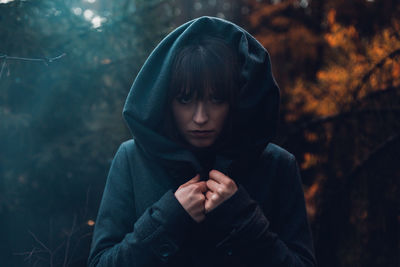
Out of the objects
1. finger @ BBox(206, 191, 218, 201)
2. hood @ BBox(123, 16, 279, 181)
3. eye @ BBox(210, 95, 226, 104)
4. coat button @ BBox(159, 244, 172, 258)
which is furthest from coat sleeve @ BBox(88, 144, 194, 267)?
eye @ BBox(210, 95, 226, 104)

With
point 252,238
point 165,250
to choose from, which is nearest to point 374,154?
point 252,238

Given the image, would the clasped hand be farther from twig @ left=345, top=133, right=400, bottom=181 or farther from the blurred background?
twig @ left=345, top=133, right=400, bottom=181

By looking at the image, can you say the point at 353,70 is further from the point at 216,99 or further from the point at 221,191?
the point at 221,191

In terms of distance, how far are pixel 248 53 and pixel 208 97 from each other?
0.26 meters

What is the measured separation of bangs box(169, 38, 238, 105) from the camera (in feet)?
4.57

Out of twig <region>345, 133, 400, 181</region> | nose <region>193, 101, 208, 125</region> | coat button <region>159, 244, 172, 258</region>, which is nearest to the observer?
coat button <region>159, 244, 172, 258</region>

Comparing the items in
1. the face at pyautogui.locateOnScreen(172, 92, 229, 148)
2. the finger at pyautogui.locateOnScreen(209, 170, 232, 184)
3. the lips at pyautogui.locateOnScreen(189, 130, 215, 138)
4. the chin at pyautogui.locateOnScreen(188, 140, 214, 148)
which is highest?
the face at pyautogui.locateOnScreen(172, 92, 229, 148)

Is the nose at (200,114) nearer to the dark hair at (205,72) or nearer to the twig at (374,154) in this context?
the dark hair at (205,72)

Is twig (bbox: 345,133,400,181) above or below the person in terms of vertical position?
below

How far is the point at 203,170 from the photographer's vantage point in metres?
1.57

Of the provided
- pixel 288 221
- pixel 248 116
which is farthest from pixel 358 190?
pixel 248 116

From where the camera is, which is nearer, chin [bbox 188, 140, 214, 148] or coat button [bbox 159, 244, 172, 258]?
coat button [bbox 159, 244, 172, 258]

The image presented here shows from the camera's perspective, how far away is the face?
1408 mm

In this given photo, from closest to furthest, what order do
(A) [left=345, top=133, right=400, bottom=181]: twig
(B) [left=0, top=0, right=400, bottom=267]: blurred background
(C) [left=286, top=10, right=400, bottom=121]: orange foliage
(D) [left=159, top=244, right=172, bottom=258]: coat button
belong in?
1. (D) [left=159, top=244, right=172, bottom=258]: coat button
2. (B) [left=0, top=0, right=400, bottom=267]: blurred background
3. (A) [left=345, top=133, right=400, bottom=181]: twig
4. (C) [left=286, top=10, right=400, bottom=121]: orange foliage
